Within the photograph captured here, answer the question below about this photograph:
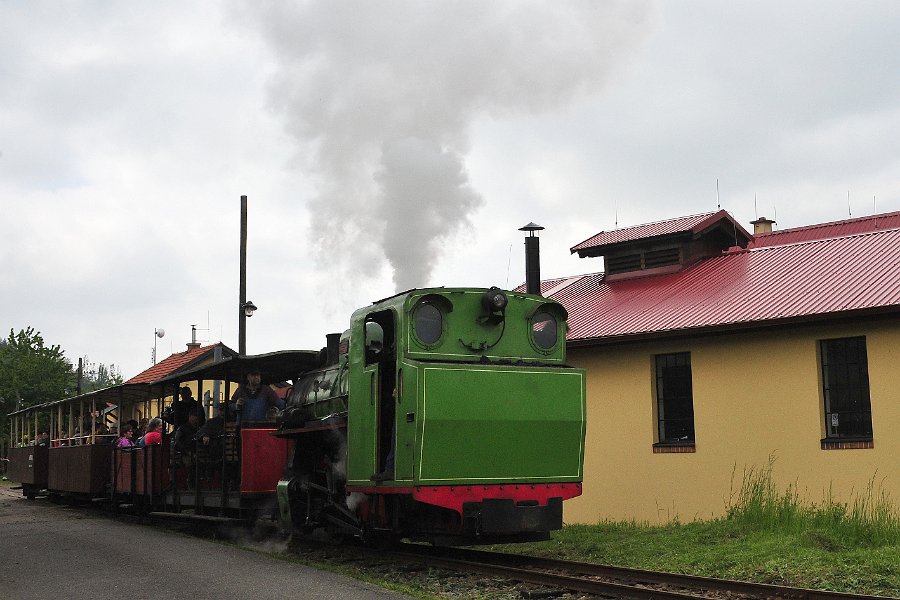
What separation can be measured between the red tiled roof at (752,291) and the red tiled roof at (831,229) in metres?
6.46

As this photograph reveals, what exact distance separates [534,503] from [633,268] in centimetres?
931

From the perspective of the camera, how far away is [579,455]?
32.9 ft

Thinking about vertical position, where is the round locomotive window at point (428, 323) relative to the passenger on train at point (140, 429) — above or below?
above

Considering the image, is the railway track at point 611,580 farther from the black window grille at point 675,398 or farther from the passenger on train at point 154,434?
the passenger on train at point 154,434

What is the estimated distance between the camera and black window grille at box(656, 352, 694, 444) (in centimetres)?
1419

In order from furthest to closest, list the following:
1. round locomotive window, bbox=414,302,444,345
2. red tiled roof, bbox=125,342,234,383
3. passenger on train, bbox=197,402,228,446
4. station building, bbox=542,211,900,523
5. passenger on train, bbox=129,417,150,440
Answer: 1. red tiled roof, bbox=125,342,234,383
2. passenger on train, bbox=129,417,150,440
3. passenger on train, bbox=197,402,228,446
4. station building, bbox=542,211,900,523
5. round locomotive window, bbox=414,302,444,345

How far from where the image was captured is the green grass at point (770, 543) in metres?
8.91

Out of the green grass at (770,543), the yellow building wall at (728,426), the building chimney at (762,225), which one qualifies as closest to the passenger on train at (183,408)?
the green grass at (770,543)

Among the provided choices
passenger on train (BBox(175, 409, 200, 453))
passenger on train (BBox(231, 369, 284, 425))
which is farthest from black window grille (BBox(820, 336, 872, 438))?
passenger on train (BBox(175, 409, 200, 453))

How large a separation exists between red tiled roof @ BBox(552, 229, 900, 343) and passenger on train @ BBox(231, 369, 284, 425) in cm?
483

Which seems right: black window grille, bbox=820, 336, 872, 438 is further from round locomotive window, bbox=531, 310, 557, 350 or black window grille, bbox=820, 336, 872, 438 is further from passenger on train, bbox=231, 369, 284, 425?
passenger on train, bbox=231, 369, 284, 425

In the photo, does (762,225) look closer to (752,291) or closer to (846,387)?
(752,291)

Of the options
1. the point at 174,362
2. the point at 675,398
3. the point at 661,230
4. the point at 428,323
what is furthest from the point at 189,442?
the point at 174,362

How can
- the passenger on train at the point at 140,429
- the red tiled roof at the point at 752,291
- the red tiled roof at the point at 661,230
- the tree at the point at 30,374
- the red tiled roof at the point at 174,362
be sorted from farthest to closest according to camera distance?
1. the tree at the point at 30,374
2. the red tiled roof at the point at 174,362
3. the passenger on train at the point at 140,429
4. the red tiled roof at the point at 661,230
5. the red tiled roof at the point at 752,291
